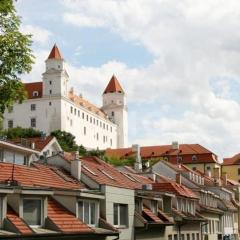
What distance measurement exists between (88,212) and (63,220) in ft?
9.74

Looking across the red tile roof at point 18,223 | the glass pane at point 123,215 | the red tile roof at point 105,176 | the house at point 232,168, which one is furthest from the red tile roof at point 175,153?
the red tile roof at point 18,223

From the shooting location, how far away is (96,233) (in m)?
25.9

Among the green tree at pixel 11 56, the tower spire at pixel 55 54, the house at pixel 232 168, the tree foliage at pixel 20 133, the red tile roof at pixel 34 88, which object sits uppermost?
the tower spire at pixel 55 54

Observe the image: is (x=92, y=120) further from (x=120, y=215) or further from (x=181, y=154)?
(x=120, y=215)

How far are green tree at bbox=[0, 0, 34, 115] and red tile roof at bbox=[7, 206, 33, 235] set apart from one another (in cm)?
443

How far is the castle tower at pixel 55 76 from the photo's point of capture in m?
168

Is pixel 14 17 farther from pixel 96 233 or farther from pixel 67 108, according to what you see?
pixel 67 108

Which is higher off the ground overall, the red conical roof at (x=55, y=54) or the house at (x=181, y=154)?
the red conical roof at (x=55, y=54)

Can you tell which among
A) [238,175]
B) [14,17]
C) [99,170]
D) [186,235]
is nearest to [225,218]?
[186,235]

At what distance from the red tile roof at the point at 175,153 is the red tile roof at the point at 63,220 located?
125 meters

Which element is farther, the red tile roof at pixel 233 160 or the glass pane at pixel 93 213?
the red tile roof at pixel 233 160

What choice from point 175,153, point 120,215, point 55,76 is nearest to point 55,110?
point 55,76

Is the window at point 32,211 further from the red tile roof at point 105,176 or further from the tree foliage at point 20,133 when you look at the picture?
the tree foliage at point 20,133

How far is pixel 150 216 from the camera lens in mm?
34781
